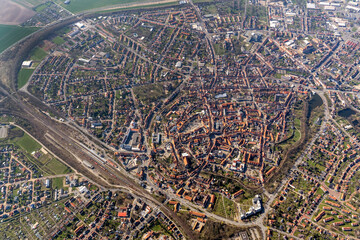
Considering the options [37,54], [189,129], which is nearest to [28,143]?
[37,54]

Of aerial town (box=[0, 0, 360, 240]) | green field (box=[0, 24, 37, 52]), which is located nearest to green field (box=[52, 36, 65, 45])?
aerial town (box=[0, 0, 360, 240])

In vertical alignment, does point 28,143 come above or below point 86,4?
below

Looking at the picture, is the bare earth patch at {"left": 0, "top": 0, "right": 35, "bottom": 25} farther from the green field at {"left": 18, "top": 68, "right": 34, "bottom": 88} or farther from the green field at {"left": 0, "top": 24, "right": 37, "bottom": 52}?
the green field at {"left": 18, "top": 68, "right": 34, "bottom": 88}

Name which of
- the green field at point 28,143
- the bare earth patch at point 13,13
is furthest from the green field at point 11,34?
the green field at point 28,143

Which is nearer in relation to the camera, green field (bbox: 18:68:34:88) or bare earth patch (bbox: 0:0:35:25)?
green field (bbox: 18:68:34:88)

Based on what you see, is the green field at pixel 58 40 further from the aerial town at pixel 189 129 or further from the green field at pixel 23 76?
the green field at pixel 23 76

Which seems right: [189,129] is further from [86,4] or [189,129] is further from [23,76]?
[86,4]

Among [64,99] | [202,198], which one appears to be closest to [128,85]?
[64,99]

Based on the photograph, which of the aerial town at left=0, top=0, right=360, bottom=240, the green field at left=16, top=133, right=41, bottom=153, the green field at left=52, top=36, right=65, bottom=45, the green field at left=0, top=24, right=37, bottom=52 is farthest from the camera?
the green field at left=52, top=36, right=65, bottom=45
